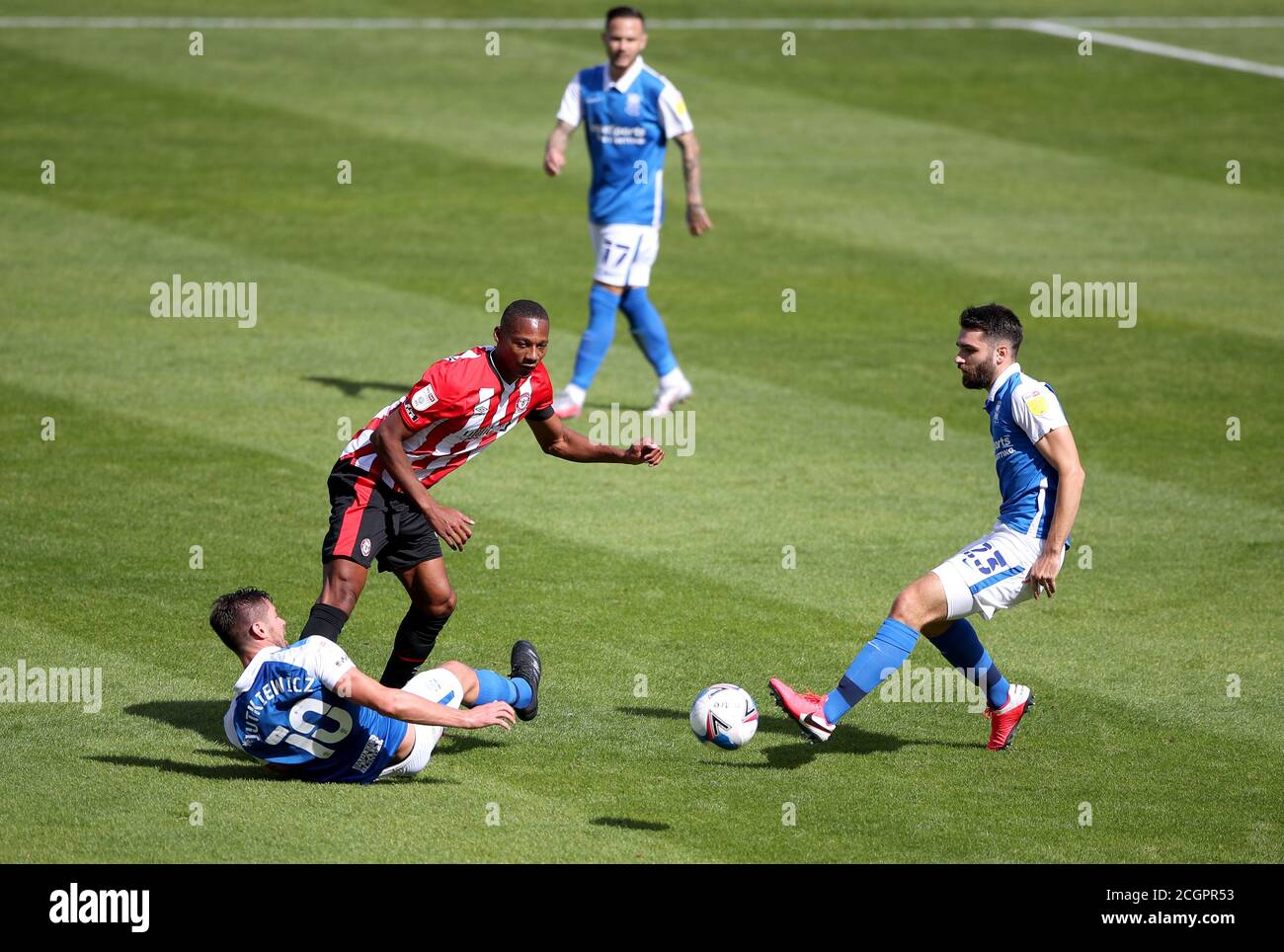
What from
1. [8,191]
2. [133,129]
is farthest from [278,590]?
[133,129]

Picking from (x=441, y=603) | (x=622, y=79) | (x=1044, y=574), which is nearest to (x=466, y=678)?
(x=441, y=603)

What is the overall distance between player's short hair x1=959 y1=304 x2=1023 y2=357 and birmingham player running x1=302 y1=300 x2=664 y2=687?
1.65m

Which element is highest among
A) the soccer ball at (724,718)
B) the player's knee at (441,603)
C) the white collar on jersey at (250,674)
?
the player's knee at (441,603)

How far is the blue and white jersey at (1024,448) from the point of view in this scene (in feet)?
25.4

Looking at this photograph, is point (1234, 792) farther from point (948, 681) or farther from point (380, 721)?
point (380, 721)

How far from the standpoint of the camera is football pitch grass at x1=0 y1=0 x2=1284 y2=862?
24.5 ft

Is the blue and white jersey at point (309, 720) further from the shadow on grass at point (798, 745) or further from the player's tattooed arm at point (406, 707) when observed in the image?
the shadow on grass at point (798, 745)

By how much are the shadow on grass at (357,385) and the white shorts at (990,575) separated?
23.0 feet

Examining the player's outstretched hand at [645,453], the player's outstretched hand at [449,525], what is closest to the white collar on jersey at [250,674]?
the player's outstretched hand at [449,525]

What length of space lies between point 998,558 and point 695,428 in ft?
19.0

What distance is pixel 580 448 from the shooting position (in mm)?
8461

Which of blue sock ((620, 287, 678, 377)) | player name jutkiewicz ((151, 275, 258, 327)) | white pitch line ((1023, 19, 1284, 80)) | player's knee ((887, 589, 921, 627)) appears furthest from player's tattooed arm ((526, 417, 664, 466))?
white pitch line ((1023, 19, 1284, 80))

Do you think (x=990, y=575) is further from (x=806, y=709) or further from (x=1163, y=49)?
(x=1163, y=49)

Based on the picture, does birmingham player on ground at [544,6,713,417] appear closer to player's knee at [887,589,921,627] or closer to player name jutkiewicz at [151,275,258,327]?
player name jutkiewicz at [151,275,258,327]
